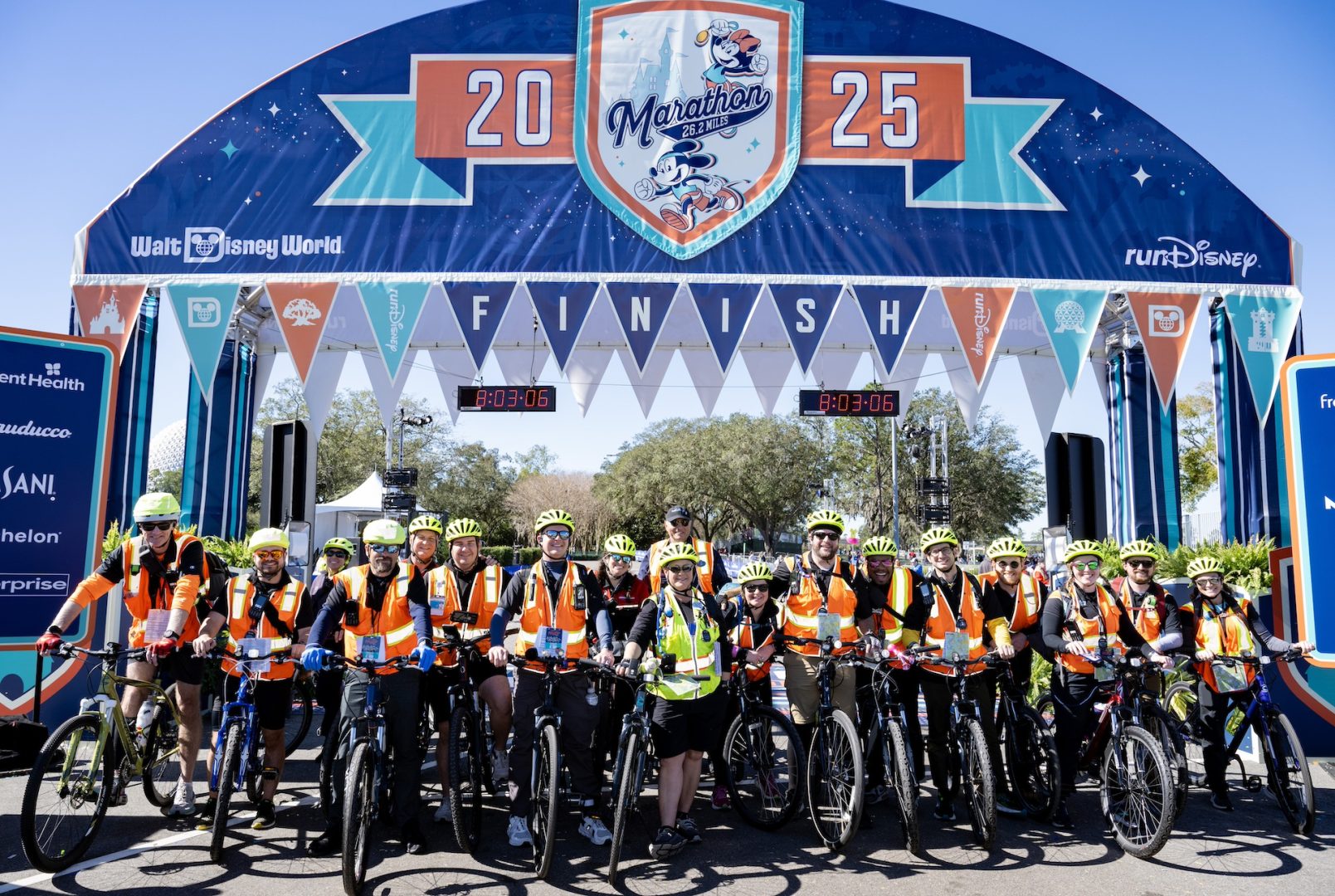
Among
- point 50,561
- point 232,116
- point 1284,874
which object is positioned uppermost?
point 232,116

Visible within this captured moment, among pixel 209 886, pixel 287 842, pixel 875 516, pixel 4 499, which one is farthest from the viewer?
pixel 875 516

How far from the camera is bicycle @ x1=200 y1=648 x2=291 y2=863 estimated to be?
503 cm

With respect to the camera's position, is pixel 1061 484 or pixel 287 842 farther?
pixel 1061 484

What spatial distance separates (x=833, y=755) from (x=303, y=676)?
4046 mm

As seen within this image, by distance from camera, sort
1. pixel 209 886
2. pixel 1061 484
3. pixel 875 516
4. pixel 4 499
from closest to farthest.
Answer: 1. pixel 209 886
2. pixel 4 499
3. pixel 1061 484
4. pixel 875 516

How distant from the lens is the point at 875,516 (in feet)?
136

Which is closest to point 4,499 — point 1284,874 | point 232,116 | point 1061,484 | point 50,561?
point 50,561

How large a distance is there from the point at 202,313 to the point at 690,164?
18.3ft

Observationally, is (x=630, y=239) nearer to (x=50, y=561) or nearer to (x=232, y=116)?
(x=232, y=116)

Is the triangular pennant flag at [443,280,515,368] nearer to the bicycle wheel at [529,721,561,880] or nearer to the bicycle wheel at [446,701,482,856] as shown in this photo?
the bicycle wheel at [446,701,482,856]

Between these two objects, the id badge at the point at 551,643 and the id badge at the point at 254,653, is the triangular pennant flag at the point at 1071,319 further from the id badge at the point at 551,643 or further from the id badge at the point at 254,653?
the id badge at the point at 254,653

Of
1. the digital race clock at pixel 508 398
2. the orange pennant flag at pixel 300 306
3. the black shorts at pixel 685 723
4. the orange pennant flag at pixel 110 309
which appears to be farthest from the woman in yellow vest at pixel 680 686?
the digital race clock at pixel 508 398

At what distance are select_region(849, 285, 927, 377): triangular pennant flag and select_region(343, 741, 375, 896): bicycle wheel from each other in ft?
25.0

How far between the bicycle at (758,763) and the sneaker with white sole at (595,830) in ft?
2.86
